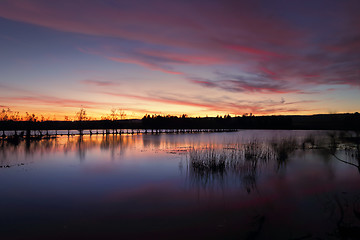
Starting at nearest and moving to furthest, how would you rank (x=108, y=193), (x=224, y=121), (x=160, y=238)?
(x=160, y=238)
(x=108, y=193)
(x=224, y=121)

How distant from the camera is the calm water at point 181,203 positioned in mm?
6793

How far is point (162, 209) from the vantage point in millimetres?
8797

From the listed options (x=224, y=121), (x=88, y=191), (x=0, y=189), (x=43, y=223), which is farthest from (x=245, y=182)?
(x=224, y=121)

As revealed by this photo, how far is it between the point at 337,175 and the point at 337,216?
813 centimetres

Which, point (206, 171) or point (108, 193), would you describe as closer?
point (108, 193)

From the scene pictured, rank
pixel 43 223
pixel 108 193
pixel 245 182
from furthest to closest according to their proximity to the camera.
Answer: pixel 245 182 < pixel 108 193 < pixel 43 223

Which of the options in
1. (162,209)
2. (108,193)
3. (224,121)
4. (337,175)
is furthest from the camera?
(224,121)

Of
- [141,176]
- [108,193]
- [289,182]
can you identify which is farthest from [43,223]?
[289,182]

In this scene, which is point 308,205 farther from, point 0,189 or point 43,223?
point 0,189

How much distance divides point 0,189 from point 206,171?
1034 centimetres

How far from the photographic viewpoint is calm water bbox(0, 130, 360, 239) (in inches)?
267

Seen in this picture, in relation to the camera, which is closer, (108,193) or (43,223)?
(43,223)

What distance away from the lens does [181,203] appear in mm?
9531

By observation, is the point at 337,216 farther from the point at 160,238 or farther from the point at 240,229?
the point at 160,238
